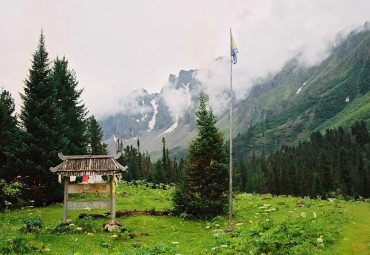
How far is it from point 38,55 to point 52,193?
14.4 m

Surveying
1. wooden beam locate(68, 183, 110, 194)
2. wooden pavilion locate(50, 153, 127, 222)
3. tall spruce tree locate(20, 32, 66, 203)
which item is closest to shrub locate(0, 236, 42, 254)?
wooden pavilion locate(50, 153, 127, 222)

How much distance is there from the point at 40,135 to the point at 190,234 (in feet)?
60.6

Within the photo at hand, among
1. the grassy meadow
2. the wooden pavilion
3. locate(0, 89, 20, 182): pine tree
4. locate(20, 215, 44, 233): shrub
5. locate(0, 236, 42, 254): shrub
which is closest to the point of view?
the grassy meadow

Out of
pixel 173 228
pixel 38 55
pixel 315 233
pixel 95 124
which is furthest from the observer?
pixel 95 124

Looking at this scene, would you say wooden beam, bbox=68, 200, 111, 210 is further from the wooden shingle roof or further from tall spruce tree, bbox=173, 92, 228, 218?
tall spruce tree, bbox=173, 92, 228, 218

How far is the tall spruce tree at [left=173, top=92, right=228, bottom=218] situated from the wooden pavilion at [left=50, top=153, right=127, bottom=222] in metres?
5.99

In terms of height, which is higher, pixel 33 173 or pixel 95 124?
pixel 95 124

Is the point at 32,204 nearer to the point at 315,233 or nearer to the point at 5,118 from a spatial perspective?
the point at 5,118

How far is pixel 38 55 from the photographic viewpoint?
34.1m

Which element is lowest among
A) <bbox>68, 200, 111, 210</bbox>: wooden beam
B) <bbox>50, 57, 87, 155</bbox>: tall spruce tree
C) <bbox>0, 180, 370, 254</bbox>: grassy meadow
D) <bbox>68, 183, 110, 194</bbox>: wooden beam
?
<bbox>0, 180, 370, 254</bbox>: grassy meadow

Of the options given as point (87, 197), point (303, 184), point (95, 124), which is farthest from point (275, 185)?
point (87, 197)

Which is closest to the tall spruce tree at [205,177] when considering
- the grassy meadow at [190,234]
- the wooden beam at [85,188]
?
the grassy meadow at [190,234]

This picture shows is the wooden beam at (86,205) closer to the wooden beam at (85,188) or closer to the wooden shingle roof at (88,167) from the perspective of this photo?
the wooden beam at (85,188)

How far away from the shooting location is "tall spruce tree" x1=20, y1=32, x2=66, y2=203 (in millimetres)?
30500
